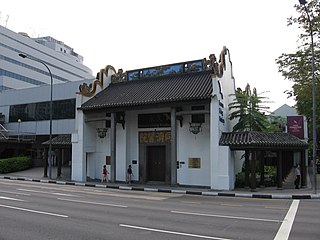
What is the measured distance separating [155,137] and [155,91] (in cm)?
344

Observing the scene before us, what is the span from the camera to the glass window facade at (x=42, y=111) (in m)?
→ 41.2

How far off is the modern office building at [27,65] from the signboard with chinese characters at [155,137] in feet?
154

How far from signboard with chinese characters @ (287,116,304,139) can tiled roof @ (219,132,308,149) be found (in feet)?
19.3

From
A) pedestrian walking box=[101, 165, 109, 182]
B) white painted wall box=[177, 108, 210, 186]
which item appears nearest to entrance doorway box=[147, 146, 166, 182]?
white painted wall box=[177, 108, 210, 186]

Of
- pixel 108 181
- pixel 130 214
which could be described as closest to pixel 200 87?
pixel 108 181

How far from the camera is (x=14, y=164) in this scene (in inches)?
1453

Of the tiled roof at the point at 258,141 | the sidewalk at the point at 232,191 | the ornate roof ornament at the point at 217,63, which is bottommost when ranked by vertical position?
the sidewalk at the point at 232,191

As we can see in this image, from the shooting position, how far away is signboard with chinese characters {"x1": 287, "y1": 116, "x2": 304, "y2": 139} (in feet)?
94.3

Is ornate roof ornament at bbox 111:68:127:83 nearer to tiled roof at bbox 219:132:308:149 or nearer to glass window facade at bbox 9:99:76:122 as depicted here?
tiled roof at bbox 219:132:308:149

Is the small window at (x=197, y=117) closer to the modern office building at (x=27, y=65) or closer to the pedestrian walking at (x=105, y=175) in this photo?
the pedestrian walking at (x=105, y=175)

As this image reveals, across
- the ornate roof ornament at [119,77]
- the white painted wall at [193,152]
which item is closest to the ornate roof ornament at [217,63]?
the white painted wall at [193,152]

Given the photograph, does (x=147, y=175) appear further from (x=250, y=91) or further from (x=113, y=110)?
(x=250, y=91)

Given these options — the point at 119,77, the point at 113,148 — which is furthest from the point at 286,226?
the point at 119,77

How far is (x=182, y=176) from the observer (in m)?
24.8
